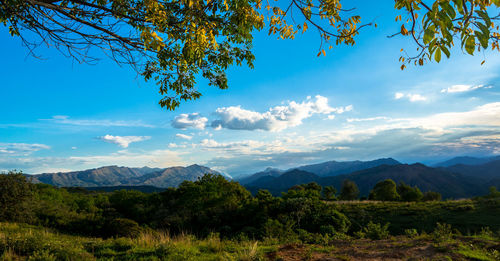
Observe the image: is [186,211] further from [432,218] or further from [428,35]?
[432,218]

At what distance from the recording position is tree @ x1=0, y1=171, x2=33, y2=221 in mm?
20708

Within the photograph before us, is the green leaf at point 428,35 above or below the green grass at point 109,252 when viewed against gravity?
above

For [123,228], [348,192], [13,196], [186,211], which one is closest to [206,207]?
[186,211]

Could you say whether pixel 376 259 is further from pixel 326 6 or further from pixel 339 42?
pixel 326 6

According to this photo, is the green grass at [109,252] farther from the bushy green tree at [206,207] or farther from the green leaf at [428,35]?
the bushy green tree at [206,207]

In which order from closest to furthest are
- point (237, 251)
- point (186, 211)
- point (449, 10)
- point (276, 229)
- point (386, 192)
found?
1. point (449, 10)
2. point (237, 251)
3. point (276, 229)
4. point (186, 211)
5. point (386, 192)

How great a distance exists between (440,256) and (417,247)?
1.21m

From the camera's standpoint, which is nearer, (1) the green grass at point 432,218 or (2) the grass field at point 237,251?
(2) the grass field at point 237,251

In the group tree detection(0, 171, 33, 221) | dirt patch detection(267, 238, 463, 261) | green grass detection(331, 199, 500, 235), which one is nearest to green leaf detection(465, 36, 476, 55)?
dirt patch detection(267, 238, 463, 261)

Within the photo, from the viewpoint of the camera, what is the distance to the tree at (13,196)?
2071 centimetres

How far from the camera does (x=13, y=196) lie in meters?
21.5

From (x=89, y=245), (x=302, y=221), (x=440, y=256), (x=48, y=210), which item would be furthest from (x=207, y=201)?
(x=440, y=256)

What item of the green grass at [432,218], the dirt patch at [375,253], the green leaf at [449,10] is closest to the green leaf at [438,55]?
the green leaf at [449,10]

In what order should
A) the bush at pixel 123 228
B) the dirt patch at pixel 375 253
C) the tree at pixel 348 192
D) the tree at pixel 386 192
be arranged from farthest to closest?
the tree at pixel 348 192 → the tree at pixel 386 192 → the bush at pixel 123 228 → the dirt patch at pixel 375 253
